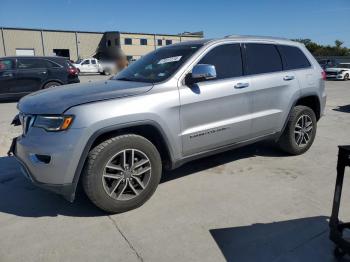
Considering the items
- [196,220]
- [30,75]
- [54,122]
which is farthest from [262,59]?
[30,75]

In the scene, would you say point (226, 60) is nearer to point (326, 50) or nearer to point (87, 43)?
point (87, 43)

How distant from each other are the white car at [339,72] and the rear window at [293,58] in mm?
20757

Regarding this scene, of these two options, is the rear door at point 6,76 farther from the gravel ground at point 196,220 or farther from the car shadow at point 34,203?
the car shadow at point 34,203

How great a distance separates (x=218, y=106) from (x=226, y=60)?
693mm

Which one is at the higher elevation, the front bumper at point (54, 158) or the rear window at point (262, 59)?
the rear window at point (262, 59)

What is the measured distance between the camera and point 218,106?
166 inches

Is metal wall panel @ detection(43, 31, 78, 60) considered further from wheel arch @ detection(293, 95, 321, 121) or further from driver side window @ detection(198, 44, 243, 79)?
driver side window @ detection(198, 44, 243, 79)

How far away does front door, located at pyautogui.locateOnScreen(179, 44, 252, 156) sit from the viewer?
13.1ft

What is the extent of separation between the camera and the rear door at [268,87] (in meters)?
4.70

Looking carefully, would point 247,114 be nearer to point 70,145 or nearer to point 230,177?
point 230,177

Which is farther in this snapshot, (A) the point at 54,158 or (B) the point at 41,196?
(B) the point at 41,196

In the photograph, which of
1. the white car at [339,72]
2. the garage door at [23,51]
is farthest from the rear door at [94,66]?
the white car at [339,72]

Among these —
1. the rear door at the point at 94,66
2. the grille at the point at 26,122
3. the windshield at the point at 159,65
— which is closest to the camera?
the grille at the point at 26,122

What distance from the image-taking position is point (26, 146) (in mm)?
3441
